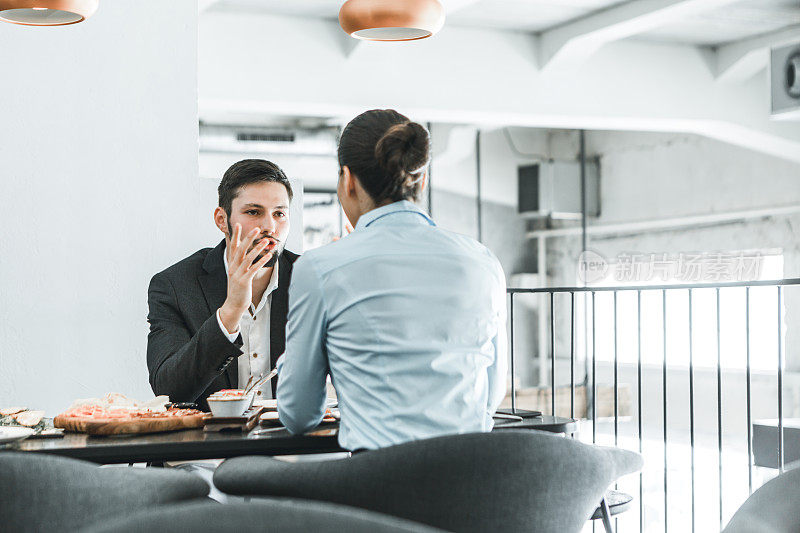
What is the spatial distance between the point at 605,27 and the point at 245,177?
473 cm

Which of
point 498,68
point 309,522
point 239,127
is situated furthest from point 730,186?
point 309,522

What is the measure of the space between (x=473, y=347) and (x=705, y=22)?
624 centimetres

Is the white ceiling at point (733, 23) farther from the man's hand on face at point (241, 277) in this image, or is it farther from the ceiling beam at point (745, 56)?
the man's hand on face at point (241, 277)

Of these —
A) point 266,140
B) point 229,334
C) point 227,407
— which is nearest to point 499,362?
point 227,407

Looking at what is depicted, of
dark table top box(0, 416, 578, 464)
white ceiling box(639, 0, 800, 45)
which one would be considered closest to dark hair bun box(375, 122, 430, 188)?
dark table top box(0, 416, 578, 464)

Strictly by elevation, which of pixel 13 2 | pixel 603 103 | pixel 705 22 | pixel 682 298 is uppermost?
pixel 705 22

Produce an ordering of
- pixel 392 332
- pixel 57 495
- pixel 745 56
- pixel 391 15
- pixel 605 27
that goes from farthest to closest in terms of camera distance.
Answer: pixel 745 56, pixel 605 27, pixel 391 15, pixel 392 332, pixel 57 495

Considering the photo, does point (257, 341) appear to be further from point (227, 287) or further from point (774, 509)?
point (774, 509)

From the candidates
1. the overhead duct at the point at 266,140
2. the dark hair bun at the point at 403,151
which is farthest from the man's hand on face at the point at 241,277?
the overhead duct at the point at 266,140

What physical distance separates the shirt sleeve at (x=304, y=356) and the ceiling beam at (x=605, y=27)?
4893mm

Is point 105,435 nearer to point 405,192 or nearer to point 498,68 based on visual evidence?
point 405,192

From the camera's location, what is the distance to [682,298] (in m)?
10.7

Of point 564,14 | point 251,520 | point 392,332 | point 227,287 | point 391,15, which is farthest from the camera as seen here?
point 564,14

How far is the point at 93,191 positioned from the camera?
10.2 feet
